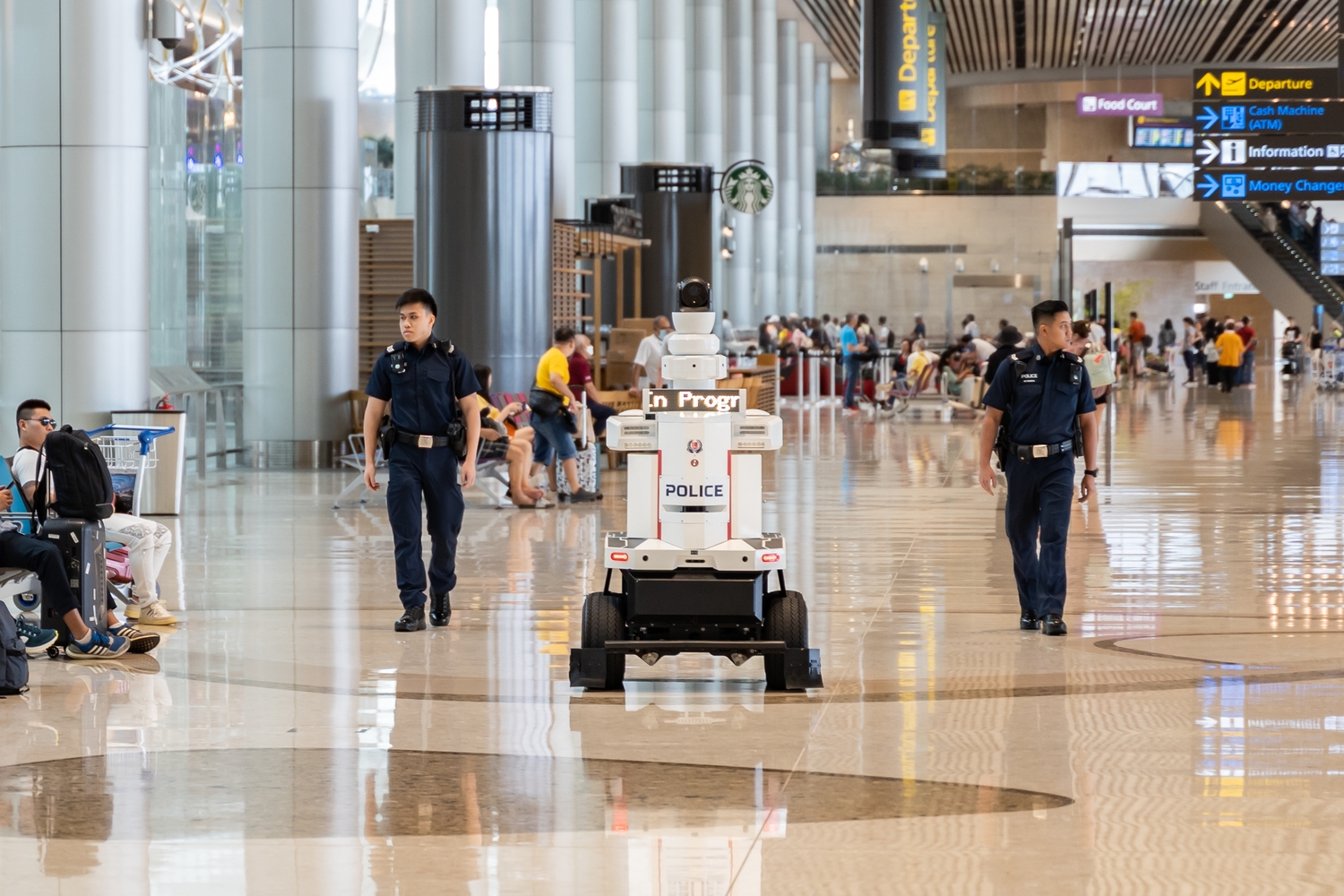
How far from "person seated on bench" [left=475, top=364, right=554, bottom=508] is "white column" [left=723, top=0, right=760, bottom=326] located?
95.8ft

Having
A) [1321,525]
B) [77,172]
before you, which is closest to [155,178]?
[77,172]

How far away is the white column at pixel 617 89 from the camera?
93.7 ft

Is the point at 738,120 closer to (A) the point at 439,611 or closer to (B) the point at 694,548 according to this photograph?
(A) the point at 439,611

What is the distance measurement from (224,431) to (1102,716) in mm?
15422

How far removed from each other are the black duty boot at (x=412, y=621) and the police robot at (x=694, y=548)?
1683 mm

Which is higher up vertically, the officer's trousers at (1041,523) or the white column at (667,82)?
the white column at (667,82)

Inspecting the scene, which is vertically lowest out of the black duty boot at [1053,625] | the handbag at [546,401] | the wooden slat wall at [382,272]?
the black duty boot at [1053,625]

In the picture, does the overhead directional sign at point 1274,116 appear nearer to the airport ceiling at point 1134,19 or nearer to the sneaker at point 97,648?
the airport ceiling at point 1134,19

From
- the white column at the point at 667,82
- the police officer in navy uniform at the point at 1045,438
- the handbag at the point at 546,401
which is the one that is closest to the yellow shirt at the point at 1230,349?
the white column at the point at 667,82

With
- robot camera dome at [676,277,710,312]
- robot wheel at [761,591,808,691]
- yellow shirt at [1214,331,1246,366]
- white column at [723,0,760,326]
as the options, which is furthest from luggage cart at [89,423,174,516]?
white column at [723,0,760,326]

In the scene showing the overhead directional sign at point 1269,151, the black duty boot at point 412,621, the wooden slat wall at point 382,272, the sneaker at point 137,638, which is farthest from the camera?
the overhead directional sign at point 1269,151

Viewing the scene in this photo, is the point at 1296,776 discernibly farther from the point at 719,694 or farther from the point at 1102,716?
the point at 719,694

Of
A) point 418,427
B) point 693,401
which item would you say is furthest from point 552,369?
point 693,401

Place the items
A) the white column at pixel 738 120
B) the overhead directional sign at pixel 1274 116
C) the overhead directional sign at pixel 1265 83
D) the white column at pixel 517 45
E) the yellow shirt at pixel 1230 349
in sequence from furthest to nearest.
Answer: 1. the white column at pixel 738 120
2. the yellow shirt at pixel 1230 349
3. the overhead directional sign at pixel 1274 116
4. the overhead directional sign at pixel 1265 83
5. the white column at pixel 517 45
